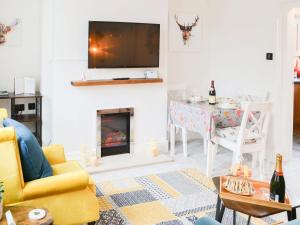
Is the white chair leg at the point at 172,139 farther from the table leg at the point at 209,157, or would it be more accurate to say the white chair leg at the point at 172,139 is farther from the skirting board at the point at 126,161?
the table leg at the point at 209,157

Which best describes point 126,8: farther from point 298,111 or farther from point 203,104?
point 298,111

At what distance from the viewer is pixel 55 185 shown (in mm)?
2561

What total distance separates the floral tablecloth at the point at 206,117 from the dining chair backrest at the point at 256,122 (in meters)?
0.18

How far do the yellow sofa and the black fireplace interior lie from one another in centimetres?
210

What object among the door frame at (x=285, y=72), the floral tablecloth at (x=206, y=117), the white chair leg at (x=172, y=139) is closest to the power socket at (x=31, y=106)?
the white chair leg at (x=172, y=139)

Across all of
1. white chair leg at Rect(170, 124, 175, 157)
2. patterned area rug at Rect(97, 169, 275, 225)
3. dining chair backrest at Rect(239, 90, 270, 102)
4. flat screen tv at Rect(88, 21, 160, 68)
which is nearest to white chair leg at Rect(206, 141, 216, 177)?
patterned area rug at Rect(97, 169, 275, 225)

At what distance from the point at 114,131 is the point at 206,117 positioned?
1462mm

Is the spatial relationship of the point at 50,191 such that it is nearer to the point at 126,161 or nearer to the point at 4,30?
the point at 126,161

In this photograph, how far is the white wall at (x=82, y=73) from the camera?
446 centimetres

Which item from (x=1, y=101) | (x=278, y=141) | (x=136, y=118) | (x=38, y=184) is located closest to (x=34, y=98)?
(x=1, y=101)

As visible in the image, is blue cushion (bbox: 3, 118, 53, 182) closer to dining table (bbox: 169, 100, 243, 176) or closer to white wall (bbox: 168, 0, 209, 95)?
dining table (bbox: 169, 100, 243, 176)

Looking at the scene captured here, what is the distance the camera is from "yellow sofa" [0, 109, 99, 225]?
7.78 feet

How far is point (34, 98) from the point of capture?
4.86 meters

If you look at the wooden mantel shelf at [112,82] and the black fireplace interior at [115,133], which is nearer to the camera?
the wooden mantel shelf at [112,82]
